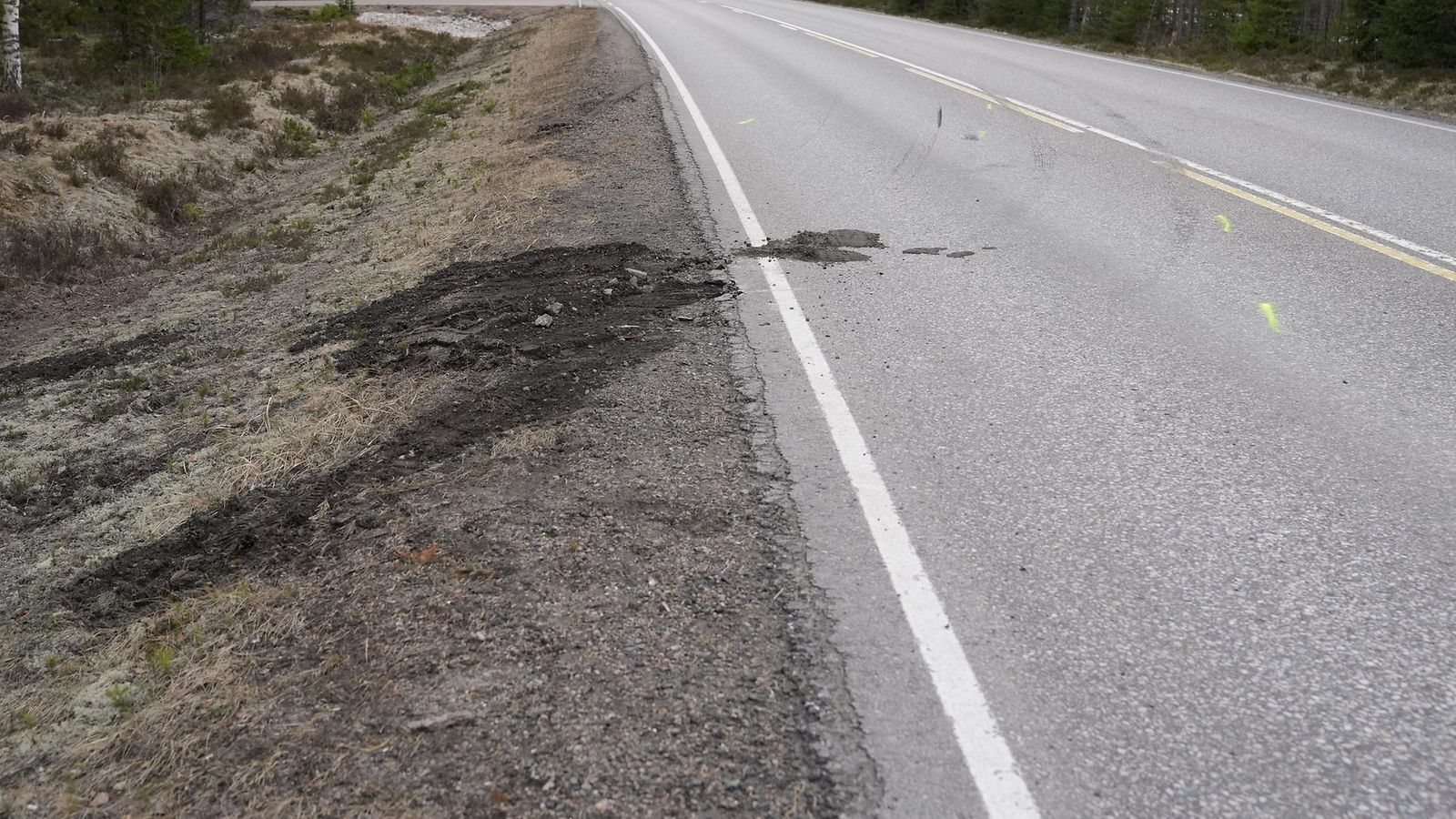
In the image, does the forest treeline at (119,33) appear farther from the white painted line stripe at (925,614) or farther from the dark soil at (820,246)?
the white painted line stripe at (925,614)

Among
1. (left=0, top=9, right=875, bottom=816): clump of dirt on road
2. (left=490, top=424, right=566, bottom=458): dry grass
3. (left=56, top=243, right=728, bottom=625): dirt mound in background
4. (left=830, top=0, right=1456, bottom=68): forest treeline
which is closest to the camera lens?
(left=0, top=9, right=875, bottom=816): clump of dirt on road

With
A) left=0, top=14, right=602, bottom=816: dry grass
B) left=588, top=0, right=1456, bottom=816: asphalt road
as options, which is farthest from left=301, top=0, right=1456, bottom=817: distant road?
left=0, top=14, right=602, bottom=816: dry grass

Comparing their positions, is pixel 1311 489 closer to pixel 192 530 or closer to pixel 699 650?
pixel 699 650

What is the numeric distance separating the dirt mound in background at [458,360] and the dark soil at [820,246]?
1.94 ft

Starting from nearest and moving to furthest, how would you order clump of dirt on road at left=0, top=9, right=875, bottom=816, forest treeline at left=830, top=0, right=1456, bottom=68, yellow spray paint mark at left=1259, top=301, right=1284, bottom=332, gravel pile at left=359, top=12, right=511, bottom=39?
clump of dirt on road at left=0, top=9, right=875, bottom=816 → yellow spray paint mark at left=1259, top=301, right=1284, bottom=332 → forest treeline at left=830, top=0, right=1456, bottom=68 → gravel pile at left=359, top=12, right=511, bottom=39

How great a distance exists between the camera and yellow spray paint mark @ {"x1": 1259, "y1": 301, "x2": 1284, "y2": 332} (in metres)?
5.56

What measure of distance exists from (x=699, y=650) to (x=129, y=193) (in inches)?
430

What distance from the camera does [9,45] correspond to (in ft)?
50.0

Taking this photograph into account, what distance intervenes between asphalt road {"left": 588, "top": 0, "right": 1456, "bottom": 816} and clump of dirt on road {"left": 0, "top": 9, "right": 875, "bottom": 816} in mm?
366

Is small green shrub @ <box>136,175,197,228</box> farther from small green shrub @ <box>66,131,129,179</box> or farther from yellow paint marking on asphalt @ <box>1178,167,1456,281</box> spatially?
yellow paint marking on asphalt @ <box>1178,167,1456,281</box>

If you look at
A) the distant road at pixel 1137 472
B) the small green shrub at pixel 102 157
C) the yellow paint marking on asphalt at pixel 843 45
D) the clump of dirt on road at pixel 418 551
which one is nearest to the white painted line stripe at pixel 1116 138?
the distant road at pixel 1137 472

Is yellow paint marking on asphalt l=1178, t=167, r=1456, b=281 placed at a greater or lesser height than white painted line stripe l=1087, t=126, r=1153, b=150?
lesser

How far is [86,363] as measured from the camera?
7.18 meters

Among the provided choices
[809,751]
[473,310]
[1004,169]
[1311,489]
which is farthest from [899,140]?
[809,751]
